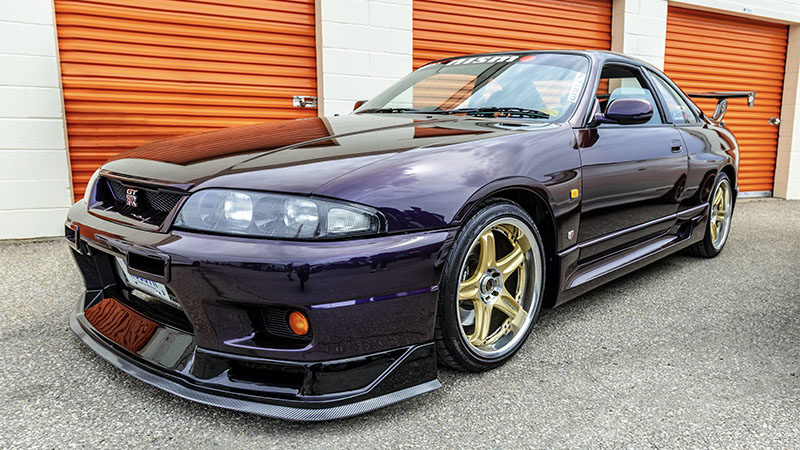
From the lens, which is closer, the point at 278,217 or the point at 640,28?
the point at 278,217

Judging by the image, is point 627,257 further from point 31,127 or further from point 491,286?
point 31,127

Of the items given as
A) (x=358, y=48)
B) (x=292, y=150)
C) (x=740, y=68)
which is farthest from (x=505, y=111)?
(x=740, y=68)

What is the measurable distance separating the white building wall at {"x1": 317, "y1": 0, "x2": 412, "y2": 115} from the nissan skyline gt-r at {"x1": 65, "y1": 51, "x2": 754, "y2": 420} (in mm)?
2788

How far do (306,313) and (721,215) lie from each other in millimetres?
3851

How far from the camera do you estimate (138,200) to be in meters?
2.08

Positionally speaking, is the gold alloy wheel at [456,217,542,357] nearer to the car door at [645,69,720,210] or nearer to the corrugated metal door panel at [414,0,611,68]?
the car door at [645,69,720,210]

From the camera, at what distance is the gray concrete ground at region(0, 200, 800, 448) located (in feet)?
5.82

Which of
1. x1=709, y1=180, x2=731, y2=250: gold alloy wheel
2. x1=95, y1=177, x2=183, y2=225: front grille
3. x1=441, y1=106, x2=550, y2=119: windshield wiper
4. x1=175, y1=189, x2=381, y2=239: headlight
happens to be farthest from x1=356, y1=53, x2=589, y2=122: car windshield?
x1=709, y1=180, x2=731, y2=250: gold alloy wheel

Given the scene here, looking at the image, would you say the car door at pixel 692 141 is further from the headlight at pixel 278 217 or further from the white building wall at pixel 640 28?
the white building wall at pixel 640 28

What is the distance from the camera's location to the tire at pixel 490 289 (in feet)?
6.50

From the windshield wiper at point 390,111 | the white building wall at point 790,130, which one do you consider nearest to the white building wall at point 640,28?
the white building wall at point 790,130

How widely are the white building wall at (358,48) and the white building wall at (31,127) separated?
2227 mm

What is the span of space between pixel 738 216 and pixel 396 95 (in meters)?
5.14

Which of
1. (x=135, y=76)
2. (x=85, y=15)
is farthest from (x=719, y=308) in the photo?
(x=85, y=15)
